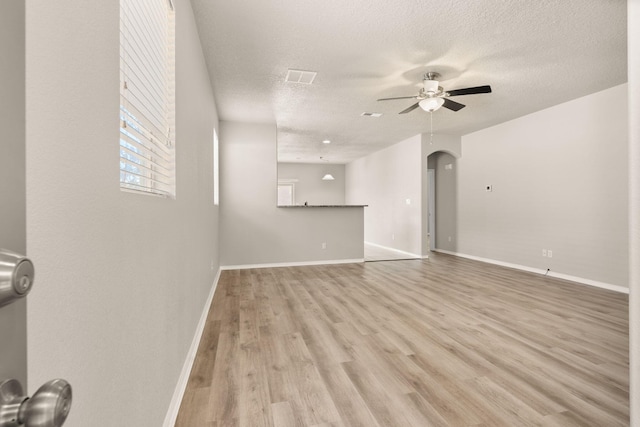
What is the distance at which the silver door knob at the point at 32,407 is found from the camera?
0.96 ft

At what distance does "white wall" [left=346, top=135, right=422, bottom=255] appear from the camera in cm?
660

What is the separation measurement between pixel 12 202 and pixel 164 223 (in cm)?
120

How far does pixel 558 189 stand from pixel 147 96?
5.58 meters

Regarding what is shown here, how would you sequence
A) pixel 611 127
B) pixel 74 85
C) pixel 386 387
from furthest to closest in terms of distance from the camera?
pixel 611 127 < pixel 386 387 < pixel 74 85

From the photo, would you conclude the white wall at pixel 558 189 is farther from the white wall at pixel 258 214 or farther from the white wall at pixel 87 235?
the white wall at pixel 87 235

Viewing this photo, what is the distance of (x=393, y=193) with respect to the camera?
302 inches

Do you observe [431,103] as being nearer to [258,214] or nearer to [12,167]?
[258,214]

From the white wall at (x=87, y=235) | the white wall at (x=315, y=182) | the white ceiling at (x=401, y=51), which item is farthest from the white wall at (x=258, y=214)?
the white wall at (x=315, y=182)

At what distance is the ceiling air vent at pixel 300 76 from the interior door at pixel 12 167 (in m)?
3.37

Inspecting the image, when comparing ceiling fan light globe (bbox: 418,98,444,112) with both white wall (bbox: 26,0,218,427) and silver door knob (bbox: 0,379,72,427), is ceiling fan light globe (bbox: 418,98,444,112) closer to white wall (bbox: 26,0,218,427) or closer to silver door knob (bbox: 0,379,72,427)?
white wall (bbox: 26,0,218,427)

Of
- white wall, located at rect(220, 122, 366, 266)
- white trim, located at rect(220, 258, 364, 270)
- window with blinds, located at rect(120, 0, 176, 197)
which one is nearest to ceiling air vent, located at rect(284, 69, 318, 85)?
window with blinds, located at rect(120, 0, 176, 197)

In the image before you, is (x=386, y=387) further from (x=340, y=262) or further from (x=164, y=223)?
(x=340, y=262)

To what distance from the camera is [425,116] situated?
5195 mm

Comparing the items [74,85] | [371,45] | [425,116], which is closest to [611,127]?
[425,116]
